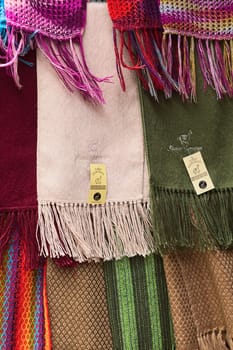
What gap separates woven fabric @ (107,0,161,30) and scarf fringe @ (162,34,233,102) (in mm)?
75

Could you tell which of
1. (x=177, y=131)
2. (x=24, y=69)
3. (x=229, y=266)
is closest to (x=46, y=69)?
(x=24, y=69)

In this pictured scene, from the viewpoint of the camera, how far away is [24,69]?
1.11 meters

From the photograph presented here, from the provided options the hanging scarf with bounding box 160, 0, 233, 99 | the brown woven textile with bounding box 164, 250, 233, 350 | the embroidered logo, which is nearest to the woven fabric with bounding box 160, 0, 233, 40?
the hanging scarf with bounding box 160, 0, 233, 99

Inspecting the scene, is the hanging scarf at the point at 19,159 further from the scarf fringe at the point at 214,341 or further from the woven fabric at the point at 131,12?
the scarf fringe at the point at 214,341

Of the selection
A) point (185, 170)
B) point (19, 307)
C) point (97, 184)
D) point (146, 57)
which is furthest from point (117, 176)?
point (19, 307)

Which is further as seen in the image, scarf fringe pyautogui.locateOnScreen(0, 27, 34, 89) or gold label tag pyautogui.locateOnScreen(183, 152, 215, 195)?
gold label tag pyautogui.locateOnScreen(183, 152, 215, 195)

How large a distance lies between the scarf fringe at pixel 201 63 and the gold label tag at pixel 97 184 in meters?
0.28

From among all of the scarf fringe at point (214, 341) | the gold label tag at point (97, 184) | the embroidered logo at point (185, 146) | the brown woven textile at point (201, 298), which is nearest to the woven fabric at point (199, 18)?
the embroidered logo at point (185, 146)

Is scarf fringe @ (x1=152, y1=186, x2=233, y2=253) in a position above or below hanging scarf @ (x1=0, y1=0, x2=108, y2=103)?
below

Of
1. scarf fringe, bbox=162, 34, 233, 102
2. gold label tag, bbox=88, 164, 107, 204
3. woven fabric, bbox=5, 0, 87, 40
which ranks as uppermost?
woven fabric, bbox=5, 0, 87, 40

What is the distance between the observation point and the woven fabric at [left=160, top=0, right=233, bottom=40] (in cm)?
112

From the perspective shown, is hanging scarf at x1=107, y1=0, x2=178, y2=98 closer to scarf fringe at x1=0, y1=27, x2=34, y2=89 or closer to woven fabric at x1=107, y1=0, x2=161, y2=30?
woven fabric at x1=107, y1=0, x2=161, y2=30

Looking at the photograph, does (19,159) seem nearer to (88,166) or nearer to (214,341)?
(88,166)

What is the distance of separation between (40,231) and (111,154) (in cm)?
26
